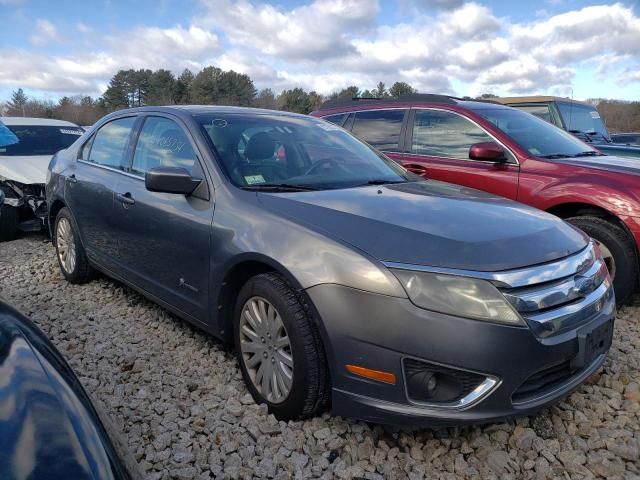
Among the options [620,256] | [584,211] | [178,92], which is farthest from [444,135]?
[178,92]

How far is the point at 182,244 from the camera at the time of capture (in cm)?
304

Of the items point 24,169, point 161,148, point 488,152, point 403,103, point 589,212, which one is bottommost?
point 24,169

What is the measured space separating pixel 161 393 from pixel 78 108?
52.4 m

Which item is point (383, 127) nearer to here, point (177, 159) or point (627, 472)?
point (177, 159)

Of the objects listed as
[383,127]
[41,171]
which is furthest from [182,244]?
[41,171]

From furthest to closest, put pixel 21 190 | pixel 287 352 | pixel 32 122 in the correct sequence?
pixel 32 122 → pixel 21 190 → pixel 287 352

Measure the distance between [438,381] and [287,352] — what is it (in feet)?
2.43

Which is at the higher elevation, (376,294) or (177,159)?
(177,159)

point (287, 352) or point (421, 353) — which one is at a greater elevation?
point (421, 353)

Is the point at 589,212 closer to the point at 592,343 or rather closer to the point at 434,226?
the point at 592,343

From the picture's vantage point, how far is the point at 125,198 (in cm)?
361

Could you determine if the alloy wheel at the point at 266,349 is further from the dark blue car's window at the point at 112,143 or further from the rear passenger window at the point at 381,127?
the rear passenger window at the point at 381,127

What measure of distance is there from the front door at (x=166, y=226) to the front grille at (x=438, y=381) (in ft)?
4.33

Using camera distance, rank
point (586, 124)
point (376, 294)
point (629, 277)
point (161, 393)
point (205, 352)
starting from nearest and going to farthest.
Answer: point (376, 294) → point (161, 393) → point (205, 352) → point (629, 277) → point (586, 124)
